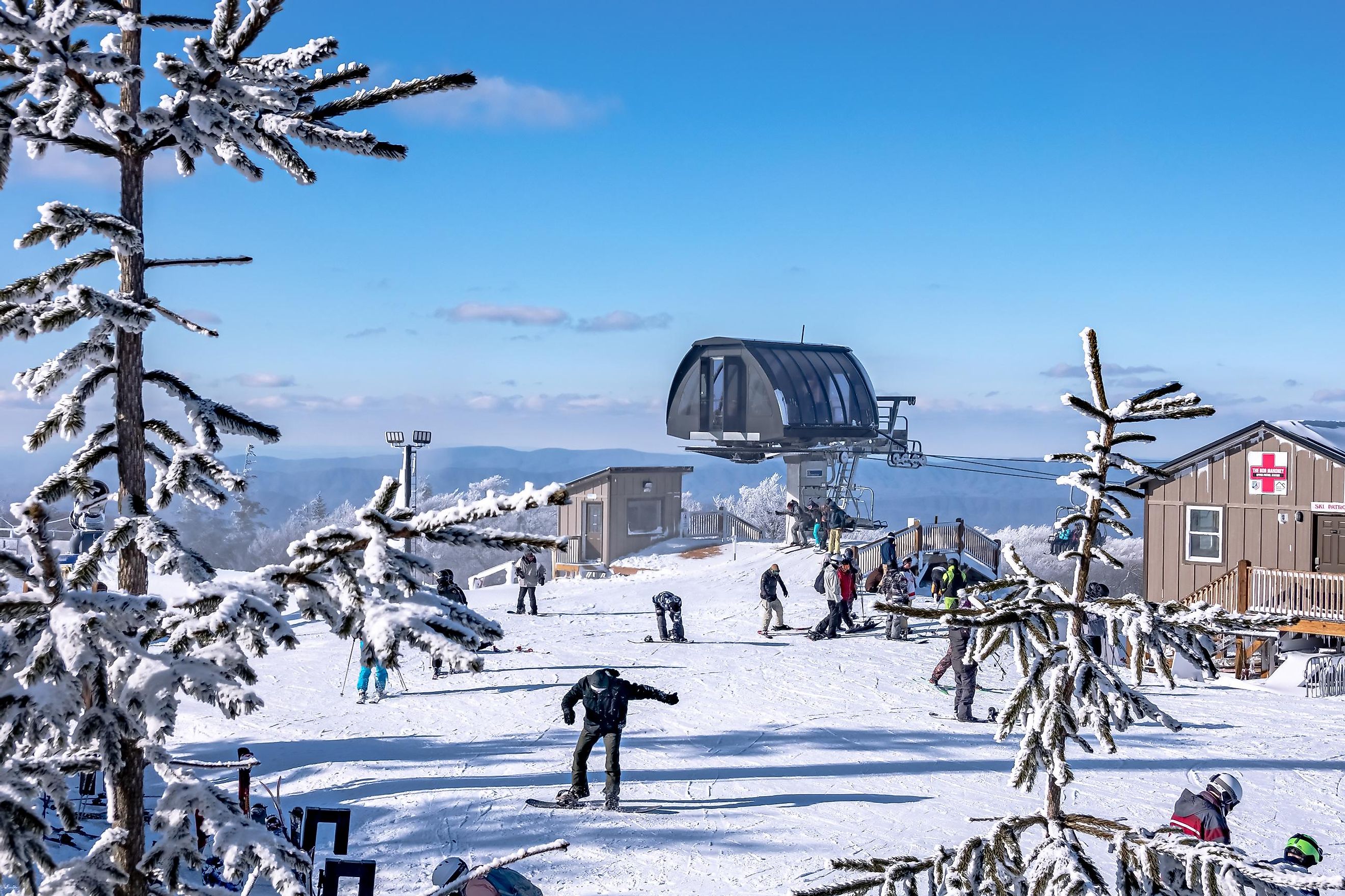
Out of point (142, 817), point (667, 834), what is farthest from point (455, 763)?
point (142, 817)

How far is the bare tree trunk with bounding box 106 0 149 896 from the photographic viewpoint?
376cm

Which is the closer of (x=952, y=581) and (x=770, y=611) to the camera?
(x=952, y=581)

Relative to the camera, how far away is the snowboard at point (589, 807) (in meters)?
9.86

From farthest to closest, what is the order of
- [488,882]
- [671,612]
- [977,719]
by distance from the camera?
[671,612] → [977,719] → [488,882]

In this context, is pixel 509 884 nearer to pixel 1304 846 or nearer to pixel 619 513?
pixel 1304 846

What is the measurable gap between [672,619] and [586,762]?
374 inches

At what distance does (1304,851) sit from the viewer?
634 cm

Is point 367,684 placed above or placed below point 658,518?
below

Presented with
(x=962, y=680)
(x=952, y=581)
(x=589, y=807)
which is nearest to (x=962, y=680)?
(x=962, y=680)

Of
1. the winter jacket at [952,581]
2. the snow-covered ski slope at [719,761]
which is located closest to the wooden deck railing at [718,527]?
the snow-covered ski slope at [719,761]

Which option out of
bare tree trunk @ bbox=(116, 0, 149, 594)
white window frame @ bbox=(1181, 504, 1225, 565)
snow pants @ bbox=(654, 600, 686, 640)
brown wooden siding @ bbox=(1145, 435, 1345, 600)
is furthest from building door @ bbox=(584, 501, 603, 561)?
bare tree trunk @ bbox=(116, 0, 149, 594)

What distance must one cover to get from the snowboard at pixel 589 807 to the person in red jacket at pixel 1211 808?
4889 millimetres

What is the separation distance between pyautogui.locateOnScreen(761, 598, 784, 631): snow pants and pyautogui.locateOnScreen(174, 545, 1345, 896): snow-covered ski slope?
746mm

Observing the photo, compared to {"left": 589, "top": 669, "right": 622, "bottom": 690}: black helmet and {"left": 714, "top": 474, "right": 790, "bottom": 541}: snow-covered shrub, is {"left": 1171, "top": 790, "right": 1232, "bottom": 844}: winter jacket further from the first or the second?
{"left": 714, "top": 474, "right": 790, "bottom": 541}: snow-covered shrub
